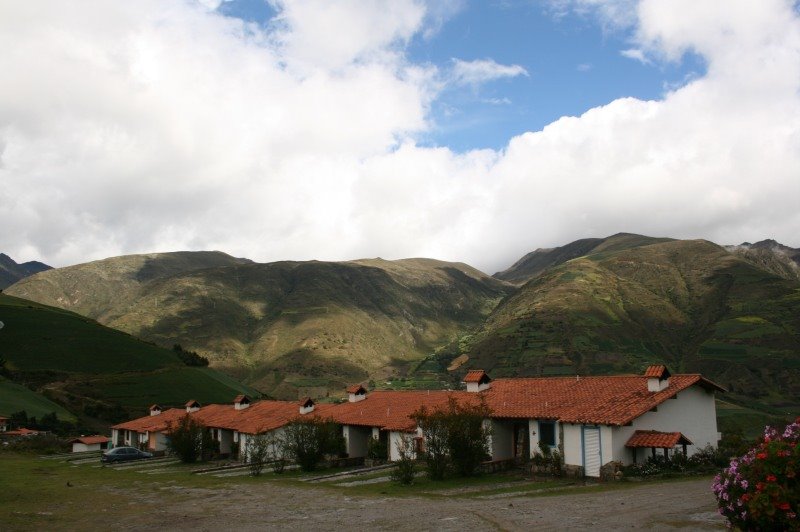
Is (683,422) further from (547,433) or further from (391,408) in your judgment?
(391,408)

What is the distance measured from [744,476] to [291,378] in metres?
151

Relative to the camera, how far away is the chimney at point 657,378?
2981cm

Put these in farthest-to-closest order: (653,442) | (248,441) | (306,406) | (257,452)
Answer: (306,406), (248,441), (257,452), (653,442)

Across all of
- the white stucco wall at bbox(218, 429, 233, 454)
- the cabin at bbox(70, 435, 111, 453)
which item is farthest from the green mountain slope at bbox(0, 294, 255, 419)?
the white stucco wall at bbox(218, 429, 233, 454)

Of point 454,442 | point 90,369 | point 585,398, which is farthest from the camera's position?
point 90,369

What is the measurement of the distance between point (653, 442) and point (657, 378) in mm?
3906

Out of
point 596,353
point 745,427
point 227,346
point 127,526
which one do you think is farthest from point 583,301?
point 127,526

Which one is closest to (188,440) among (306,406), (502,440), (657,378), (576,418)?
(306,406)

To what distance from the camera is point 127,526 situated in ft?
61.0

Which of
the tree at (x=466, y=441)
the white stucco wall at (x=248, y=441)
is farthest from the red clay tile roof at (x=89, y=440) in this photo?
the tree at (x=466, y=441)

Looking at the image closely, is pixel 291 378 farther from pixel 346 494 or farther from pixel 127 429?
pixel 346 494

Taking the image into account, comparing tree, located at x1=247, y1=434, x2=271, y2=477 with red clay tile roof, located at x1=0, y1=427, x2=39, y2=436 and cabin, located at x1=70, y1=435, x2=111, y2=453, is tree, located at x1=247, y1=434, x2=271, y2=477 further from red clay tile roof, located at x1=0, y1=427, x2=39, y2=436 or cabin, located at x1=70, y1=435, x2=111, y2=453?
red clay tile roof, located at x1=0, y1=427, x2=39, y2=436

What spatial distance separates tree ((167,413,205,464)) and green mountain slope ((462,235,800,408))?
92620 mm

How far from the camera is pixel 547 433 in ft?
100
